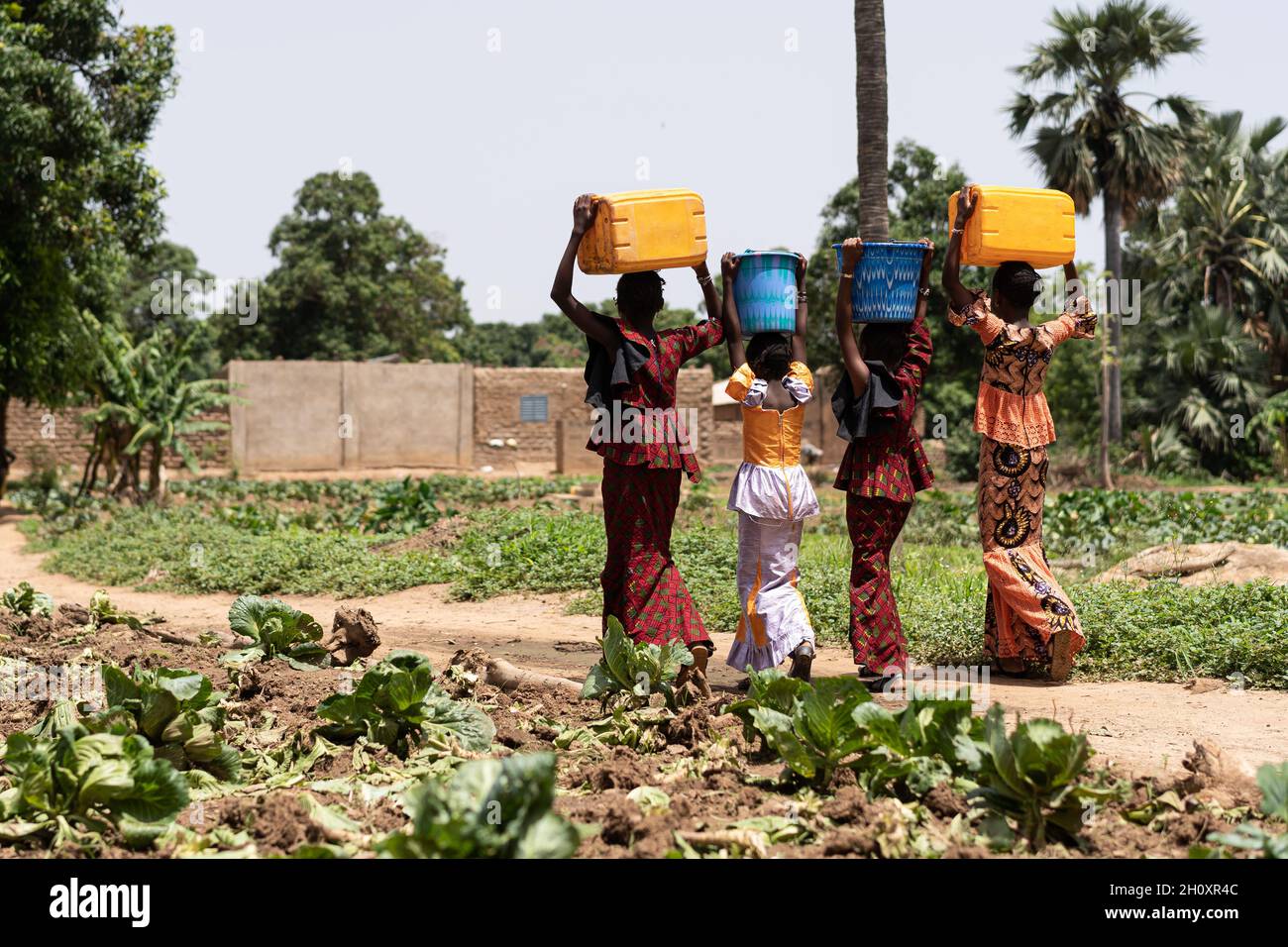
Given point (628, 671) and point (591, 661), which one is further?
point (591, 661)

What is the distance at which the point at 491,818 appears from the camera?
9.70 ft

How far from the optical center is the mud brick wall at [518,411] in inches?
997

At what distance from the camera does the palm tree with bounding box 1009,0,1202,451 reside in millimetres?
23797

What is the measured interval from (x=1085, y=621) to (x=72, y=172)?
14.2 metres

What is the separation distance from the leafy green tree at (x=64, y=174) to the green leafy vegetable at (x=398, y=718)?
12.7m

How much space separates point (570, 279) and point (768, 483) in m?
1.25

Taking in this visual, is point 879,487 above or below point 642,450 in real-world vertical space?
below

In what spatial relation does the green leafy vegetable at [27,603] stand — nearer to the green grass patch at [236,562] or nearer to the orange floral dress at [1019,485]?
the green grass patch at [236,562]

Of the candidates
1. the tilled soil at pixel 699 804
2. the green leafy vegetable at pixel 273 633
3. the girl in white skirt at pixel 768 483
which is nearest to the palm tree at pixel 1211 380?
the girl in white skirt at pixel 768 483

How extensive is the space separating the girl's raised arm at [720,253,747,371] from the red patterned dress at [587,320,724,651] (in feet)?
0.43

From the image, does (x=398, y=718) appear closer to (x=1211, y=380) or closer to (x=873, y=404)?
(x=873, y=404)

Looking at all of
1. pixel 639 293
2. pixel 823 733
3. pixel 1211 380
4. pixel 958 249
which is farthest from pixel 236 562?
pixel 1211 380
